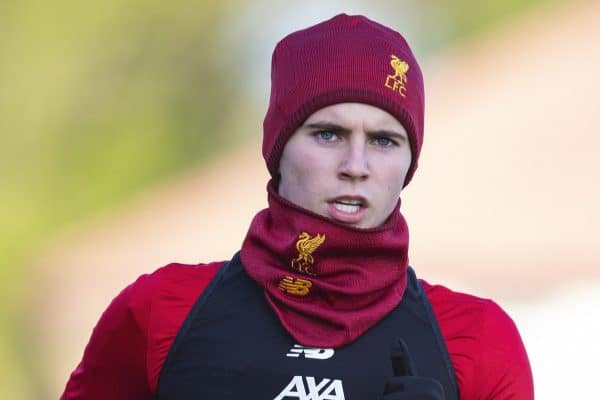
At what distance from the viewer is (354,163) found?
233 cm

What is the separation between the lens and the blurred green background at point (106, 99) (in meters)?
4.52

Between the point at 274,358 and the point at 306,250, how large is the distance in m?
0.20

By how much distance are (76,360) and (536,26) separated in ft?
6.76

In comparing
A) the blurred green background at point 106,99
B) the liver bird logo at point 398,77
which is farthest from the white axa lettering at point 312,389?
the blurred green background at point 106,99

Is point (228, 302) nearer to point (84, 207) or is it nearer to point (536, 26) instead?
point (84, 207)

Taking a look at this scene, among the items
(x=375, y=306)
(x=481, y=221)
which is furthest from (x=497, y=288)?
(x=375, y=306)

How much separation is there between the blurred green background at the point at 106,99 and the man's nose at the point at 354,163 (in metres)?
2.32

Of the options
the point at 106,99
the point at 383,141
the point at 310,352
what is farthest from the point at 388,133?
the point at 106,99

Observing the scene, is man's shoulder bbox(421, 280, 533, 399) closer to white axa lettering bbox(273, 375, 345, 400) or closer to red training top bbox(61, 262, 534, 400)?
red training top bbox(61, 262, 534, 400)

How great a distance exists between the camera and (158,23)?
4766 millimetres

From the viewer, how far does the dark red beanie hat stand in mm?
2412

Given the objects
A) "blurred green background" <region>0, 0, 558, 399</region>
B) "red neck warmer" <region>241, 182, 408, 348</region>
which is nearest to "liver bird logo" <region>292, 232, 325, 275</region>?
"red neck warmer" <region>241, 182, 408, 348</region>

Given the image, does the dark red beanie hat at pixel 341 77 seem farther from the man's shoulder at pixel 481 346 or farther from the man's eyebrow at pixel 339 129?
the man's shoulder at pixel 481 346

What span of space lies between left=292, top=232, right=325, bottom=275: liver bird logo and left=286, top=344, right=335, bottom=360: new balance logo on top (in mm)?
138
